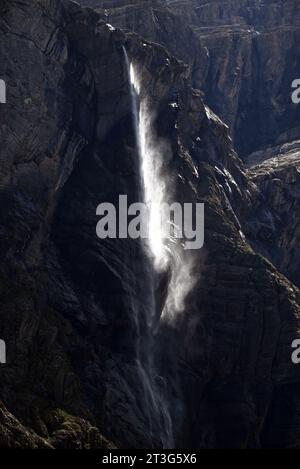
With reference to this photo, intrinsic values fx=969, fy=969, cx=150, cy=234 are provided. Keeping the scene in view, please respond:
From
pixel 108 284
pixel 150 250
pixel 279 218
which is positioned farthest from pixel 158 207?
pixel 279 218

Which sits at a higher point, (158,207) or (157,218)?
(158,207)

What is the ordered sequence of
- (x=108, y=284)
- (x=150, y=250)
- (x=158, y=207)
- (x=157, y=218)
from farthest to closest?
(x=158, y=207), (x=157, y=218), (x=150, y=250), (x=108, y=284)

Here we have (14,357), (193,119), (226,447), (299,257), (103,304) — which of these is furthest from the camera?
(299,257)

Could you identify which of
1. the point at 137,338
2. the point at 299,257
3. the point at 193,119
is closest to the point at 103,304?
the point at 137,338

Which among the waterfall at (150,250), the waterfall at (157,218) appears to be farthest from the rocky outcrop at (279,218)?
the waterfall at (150,250)

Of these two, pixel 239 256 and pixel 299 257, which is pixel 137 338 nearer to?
pixel 239 256

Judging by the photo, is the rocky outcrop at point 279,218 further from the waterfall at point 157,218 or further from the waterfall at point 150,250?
the waterfall at point 150,250

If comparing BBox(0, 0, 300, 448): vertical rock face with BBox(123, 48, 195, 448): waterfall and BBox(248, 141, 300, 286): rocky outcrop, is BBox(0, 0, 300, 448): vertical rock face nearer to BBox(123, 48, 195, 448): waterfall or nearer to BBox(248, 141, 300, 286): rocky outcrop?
BBox(123, 48, 195, 448): waterfall

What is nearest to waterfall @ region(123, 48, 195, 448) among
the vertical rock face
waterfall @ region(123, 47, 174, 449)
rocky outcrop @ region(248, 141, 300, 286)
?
waterfall @ region(123, 47, 174, 449)

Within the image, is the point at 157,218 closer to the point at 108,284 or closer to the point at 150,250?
the point at 150,250
